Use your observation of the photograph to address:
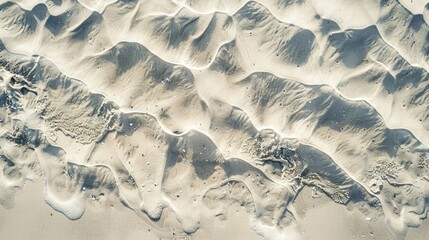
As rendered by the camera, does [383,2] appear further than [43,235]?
No

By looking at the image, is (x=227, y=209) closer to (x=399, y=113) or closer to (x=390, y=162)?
(x=390, y=162)

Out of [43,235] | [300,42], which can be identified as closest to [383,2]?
[300,42]

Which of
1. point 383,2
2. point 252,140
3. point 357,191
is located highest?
point 383,2

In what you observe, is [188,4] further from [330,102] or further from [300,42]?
[330,102]

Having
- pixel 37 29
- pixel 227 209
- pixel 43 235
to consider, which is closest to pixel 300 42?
pixel 227 209

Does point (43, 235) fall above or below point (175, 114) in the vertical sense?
below

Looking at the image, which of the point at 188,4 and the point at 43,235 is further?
the point at 43,235
